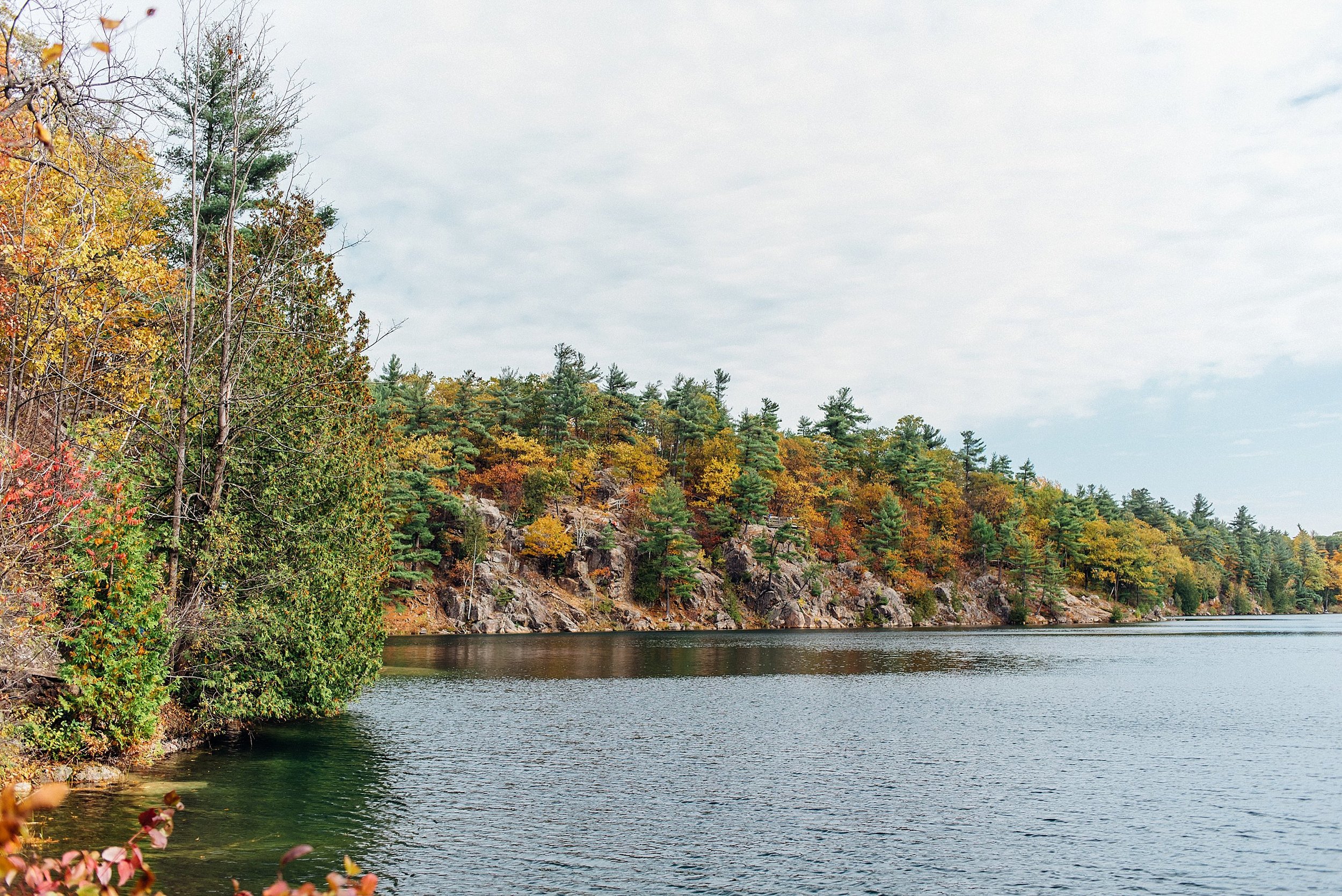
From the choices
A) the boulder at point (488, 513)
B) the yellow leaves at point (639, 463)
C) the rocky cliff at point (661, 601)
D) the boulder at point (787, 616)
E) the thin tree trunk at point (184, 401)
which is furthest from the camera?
the yellow leaves at point (639, 463)

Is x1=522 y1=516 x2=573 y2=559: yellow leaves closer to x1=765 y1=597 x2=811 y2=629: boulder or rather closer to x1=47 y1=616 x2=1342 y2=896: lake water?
x1=765 y1=597 x2=811 y2=629: boulder

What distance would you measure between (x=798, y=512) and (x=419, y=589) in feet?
148

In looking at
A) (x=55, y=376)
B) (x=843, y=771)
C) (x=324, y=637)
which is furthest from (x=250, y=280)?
(x=843, y=771)

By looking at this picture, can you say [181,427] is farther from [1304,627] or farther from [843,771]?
[1304,627]

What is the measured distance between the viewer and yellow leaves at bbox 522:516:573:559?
87438mm

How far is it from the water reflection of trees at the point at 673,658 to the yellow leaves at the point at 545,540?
13.2 m

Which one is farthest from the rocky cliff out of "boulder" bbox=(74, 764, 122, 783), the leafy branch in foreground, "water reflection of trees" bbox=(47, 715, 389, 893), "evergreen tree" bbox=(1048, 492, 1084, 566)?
the leafy branch in foreground

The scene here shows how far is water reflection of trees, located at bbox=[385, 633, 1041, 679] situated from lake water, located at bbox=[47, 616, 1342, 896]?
549cm

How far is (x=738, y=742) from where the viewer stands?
26.6 m

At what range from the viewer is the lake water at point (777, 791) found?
49.8 feet

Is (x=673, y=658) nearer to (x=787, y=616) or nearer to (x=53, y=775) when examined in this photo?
(x=53, y=775)

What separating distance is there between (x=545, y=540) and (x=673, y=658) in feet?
114

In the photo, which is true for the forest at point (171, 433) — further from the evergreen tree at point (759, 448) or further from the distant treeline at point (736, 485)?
the evergreen tree at point (759, 448)

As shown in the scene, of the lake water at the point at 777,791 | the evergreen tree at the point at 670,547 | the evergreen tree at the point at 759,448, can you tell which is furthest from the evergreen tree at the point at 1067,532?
the lake water at the point at 777,791
